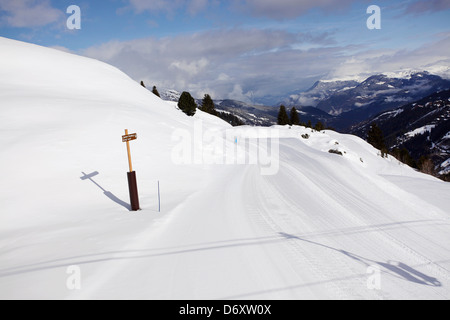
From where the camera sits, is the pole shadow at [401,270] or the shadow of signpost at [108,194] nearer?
the pole shadow at [401,270]

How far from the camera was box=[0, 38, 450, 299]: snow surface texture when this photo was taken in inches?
207

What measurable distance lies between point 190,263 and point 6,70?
28467mm

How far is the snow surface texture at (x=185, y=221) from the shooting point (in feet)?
17.2

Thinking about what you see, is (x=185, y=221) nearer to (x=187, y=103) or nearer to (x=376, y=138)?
(x=187, y=103)

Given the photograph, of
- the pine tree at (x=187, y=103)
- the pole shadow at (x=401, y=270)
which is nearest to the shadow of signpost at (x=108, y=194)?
the pole shadow at (x=401, y=270)

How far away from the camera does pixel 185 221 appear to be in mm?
8469

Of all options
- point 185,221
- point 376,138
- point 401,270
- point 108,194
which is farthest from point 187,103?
point 401,270

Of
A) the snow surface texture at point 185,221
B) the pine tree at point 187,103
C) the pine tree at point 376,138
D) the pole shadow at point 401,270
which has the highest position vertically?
the pine tree at point 187,103

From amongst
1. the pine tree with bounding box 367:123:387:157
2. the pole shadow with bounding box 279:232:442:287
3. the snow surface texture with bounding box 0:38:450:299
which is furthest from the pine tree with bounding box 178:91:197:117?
the pole shadow with bounding box 279:232:442:287

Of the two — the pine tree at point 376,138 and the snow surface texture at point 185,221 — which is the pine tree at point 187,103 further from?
the pine tree at point 376,138

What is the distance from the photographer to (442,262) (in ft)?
23.5

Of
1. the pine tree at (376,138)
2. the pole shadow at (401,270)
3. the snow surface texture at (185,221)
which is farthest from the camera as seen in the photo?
the pine tree at (376,138)
